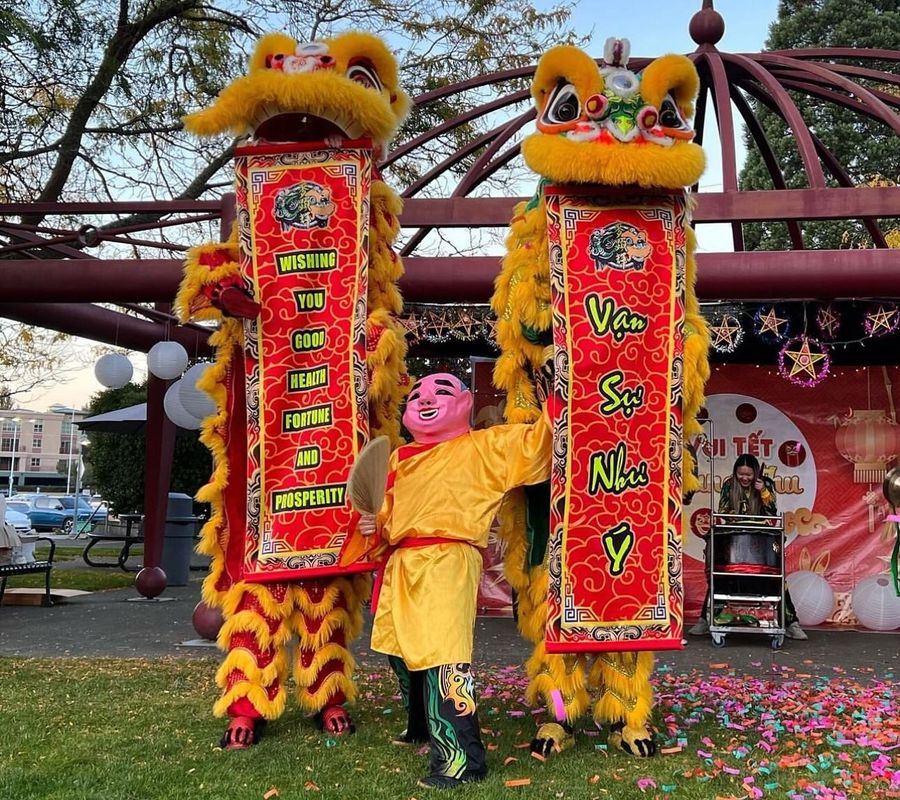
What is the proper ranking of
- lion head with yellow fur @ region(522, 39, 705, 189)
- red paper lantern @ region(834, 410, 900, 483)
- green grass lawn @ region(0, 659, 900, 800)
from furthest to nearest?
red paper lantern @ region(834, 410, 900, 483)
lion head with yellow fur @ region(522, 39, 705, 189)
green grass lawn @ region(0, 659, 900, 800)

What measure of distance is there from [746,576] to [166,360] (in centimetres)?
482

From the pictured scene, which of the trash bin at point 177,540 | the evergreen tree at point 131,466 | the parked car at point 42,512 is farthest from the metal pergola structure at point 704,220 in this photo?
the parked car at point 42,512

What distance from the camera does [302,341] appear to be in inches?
162

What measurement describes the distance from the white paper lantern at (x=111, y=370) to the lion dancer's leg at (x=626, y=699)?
5.25m

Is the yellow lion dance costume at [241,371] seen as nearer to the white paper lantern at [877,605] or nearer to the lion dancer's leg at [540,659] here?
the lion dancer's leg at [540,659]

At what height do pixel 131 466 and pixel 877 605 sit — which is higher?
pixel 131 466

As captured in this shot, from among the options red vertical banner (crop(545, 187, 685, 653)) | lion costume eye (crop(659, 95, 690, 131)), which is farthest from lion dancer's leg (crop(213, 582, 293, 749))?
lion costume eye (crop(659, 95, 690, 131))

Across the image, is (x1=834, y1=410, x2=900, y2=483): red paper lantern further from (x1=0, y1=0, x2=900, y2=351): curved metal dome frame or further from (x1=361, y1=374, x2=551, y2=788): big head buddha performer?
(x1=361, y1=374, x2=551, y2=788): big head buddha performer

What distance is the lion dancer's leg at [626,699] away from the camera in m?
3.72

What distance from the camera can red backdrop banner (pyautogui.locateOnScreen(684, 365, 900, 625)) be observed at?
746 centimetres

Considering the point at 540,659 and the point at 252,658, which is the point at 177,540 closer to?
the point at 252,658

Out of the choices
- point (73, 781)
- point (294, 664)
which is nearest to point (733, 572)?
point (294, 664)

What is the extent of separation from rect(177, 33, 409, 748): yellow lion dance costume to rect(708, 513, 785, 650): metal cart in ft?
11.6

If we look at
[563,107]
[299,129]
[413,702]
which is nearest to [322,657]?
[413,702]
